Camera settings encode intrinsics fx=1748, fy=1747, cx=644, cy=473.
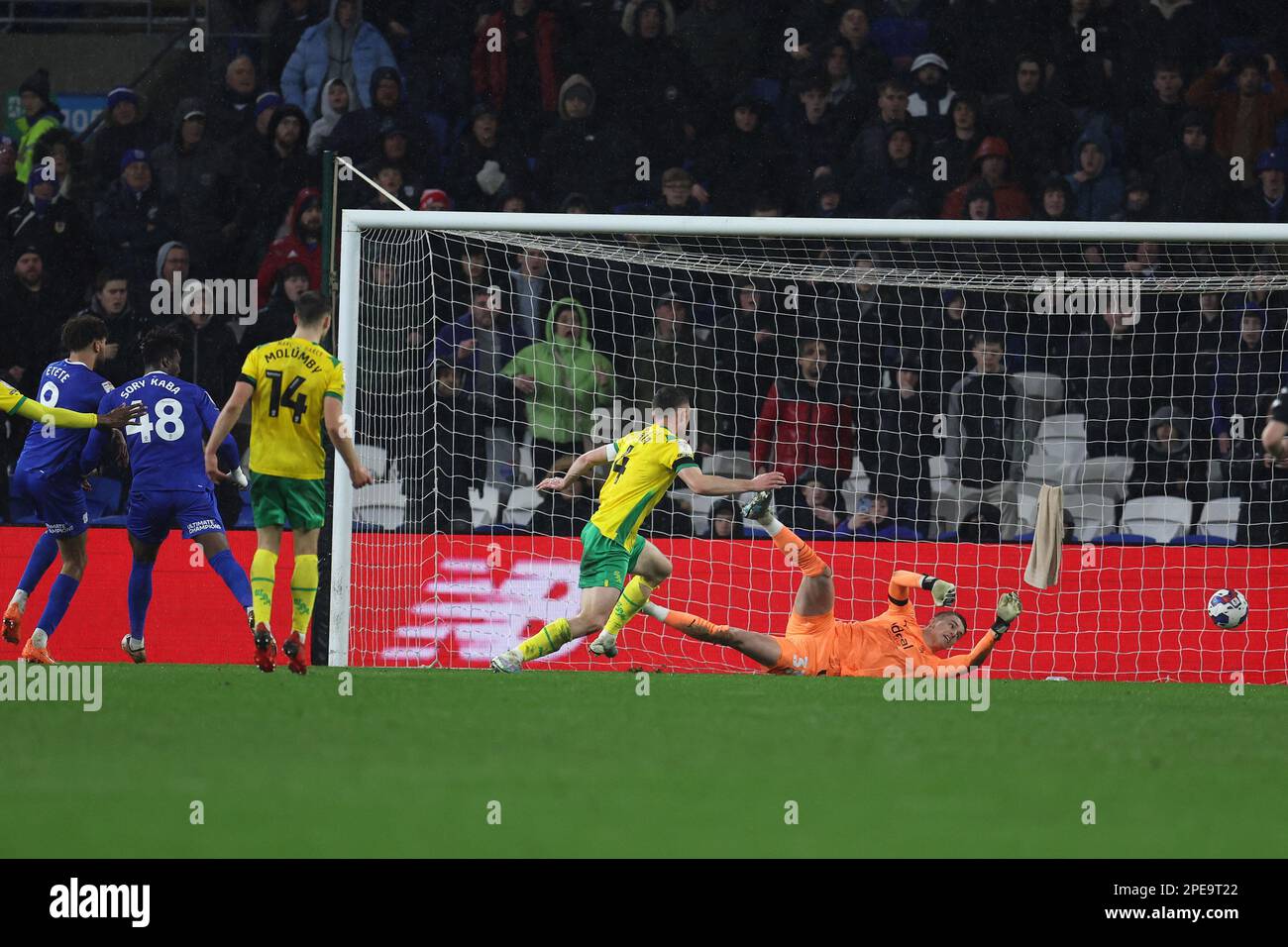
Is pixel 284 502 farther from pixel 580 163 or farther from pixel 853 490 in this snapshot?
pixel 580 163

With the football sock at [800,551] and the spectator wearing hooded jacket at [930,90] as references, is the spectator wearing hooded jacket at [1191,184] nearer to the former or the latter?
the spectator wearing hooded jacket at [930,90]

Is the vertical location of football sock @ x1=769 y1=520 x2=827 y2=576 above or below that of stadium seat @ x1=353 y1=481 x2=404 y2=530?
below

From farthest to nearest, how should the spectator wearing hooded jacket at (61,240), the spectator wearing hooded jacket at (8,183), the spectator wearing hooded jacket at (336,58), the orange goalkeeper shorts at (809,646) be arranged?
the spectator wearing hooded jacket at (336,58)
the spectator wearing hooded jacket at (8,183)
the spectator wearing hooded jacket at (61,240)
the orange goalkeeper shorts at (809,646)

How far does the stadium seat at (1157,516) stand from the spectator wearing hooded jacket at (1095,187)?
2.80 meters

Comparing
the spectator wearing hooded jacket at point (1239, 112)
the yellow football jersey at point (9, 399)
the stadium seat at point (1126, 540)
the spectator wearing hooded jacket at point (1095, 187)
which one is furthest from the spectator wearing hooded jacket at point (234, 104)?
the spectator wearing hooded jacket at point (1239, 112)

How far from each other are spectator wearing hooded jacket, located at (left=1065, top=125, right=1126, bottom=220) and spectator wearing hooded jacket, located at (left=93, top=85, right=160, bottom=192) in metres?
7.27

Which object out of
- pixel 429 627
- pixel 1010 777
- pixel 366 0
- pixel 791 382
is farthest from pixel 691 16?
pixel 1010 777

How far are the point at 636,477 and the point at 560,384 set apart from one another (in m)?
2.39

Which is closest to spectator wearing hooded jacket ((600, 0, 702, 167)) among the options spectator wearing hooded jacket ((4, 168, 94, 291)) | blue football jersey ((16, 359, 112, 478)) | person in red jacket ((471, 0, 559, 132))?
person in red jacket ((471, 0, 559, 132))

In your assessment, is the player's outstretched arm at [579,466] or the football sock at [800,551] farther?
the football sock at [800,551]

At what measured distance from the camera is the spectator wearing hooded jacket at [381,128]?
13.5 metres

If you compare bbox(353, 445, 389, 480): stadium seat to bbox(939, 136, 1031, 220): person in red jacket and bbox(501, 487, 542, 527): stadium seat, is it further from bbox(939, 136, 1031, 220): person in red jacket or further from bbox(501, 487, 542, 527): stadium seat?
bbox(939, 136, 1031, 220): person in red jacket

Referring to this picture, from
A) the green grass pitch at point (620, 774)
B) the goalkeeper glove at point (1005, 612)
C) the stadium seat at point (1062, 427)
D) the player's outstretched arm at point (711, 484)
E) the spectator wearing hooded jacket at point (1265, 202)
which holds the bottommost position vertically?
the green grass pitch at point (620, 774)

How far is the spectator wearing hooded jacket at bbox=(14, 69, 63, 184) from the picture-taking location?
1392cm
